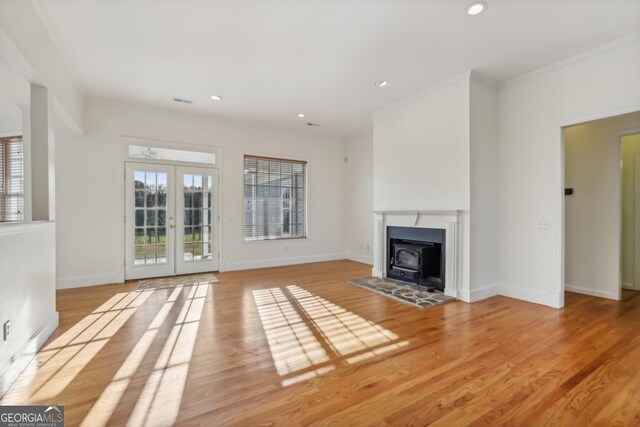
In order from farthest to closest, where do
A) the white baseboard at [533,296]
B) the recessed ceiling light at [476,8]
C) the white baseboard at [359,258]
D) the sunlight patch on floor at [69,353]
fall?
the white baseboard at [359,258] < the white baseboard at [533,296] < the recessed ceiling light at [476,8] < the sunlight patch on floor at [69,353]

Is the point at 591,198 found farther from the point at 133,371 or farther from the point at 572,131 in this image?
the point at 133,371

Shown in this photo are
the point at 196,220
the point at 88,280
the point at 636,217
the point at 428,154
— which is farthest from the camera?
the point at 196,220

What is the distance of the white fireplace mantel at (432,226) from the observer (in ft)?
13.6

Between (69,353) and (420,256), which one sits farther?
(420,256)

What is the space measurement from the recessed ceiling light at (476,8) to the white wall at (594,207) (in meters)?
2.46

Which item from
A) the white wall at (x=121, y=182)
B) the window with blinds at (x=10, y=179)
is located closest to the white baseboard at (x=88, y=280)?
the white wall at (x=121, y=182)

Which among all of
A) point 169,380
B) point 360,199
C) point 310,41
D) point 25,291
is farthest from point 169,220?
point 360,199

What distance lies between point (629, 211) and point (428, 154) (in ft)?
10.1

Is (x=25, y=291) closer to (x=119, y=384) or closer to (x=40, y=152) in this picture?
(x=119, y=384)

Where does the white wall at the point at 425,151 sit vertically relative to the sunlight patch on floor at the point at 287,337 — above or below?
above

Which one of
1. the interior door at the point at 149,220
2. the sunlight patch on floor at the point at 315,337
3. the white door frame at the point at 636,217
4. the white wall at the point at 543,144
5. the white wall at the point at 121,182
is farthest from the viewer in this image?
the interior door at the point at 149,220

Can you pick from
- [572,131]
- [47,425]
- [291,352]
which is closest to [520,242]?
[572,131]

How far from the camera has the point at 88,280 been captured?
16.1ft

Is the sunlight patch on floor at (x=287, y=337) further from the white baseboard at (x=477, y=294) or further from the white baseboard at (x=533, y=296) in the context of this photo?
the white baseboard at (x=533, y=296)
